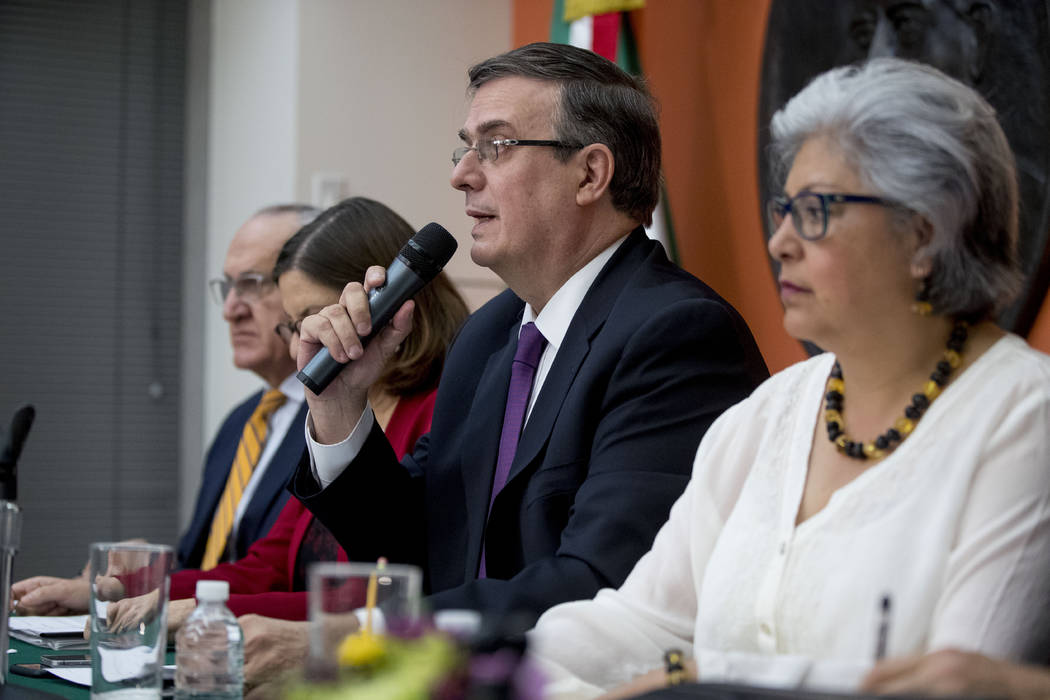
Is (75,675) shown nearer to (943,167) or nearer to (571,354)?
(571,354)

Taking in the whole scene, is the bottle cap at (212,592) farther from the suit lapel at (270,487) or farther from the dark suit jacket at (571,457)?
the suit lapel at (270,487)

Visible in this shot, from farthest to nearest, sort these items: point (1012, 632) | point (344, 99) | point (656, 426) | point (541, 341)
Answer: point (344, 99), point (541, 341), point (656, 426), point (1012, 632)

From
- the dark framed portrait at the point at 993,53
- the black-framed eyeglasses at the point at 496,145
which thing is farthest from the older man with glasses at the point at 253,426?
the dark framed portrait at the point at 993,53

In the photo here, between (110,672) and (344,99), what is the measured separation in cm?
314

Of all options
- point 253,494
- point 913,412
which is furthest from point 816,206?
point 253,494

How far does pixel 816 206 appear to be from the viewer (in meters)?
1.33

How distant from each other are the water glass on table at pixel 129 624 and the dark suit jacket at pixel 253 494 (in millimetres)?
1414

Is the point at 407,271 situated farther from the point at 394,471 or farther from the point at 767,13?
the point at 767,13

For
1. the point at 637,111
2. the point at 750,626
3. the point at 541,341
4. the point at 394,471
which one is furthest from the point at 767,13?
the point at 750,626

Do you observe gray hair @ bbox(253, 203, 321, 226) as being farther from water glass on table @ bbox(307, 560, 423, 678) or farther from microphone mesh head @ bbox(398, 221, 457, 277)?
water glass on table @ bbox(307, 560, 423, 678)

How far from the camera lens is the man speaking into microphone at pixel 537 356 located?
1758 mm

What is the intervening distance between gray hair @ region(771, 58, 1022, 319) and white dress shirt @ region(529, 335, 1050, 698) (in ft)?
0.27

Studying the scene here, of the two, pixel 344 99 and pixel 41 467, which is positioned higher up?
pixel 344 99

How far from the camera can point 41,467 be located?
4762 millimetres
